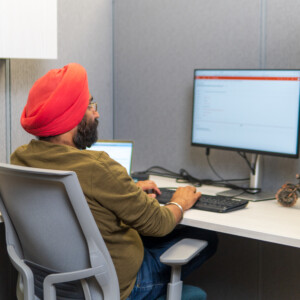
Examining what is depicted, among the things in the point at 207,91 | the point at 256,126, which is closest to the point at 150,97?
the point at 207,91

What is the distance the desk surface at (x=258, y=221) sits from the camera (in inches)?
54.0

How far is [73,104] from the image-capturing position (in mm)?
1354

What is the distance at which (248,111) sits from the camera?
190cm

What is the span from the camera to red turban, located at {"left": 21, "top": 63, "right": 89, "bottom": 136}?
4.36 ft

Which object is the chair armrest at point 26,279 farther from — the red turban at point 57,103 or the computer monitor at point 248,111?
the computer monitor at point 248,111

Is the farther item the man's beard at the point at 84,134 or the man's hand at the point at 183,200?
the man's hand at the point at 183,200

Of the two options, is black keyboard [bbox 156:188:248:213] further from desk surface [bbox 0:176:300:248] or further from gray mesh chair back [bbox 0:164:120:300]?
gray mesh chair back [bbox 0:164:120:300]

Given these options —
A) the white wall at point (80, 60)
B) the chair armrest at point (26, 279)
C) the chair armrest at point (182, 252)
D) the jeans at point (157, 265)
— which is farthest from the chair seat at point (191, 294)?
the white wall at point (80, 60)

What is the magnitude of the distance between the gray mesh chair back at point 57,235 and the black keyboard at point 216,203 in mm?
437

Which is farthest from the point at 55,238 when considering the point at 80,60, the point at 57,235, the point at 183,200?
the point at 80,60

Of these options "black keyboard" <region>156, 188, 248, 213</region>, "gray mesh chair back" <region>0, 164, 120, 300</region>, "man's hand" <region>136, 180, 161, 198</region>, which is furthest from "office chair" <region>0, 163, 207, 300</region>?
"man's hand" <region>136, 180, 161, 198</region>

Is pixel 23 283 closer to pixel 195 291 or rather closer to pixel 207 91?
pixel 195 291

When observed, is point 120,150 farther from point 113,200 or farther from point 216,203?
point 113,200

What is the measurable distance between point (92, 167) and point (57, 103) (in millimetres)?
193
